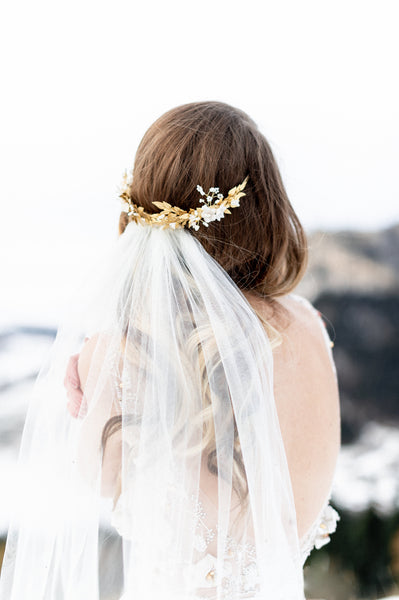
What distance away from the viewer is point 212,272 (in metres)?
0.88

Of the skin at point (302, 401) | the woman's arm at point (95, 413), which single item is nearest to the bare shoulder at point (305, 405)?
the skin at point (302, 401)

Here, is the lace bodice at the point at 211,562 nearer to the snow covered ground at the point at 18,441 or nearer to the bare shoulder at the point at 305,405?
the bare shoulder at the point at 305,405

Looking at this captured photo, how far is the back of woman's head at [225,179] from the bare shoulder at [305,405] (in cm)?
10

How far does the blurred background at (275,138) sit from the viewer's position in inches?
67.7

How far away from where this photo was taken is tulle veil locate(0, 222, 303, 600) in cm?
83

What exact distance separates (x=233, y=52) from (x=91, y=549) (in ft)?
5.26

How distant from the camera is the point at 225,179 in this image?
0.91 metres

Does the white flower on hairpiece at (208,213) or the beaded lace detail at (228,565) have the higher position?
the white flower on hairpiece at (208,213)

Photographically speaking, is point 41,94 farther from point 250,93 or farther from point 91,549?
point 91,549

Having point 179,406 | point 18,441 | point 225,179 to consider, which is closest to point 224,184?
point 225,179

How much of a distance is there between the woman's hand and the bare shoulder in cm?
36

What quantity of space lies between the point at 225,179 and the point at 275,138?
575 mm

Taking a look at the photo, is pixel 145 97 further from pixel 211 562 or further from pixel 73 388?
pixel 211 562

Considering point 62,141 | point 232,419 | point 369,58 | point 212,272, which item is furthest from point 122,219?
point 369,58
